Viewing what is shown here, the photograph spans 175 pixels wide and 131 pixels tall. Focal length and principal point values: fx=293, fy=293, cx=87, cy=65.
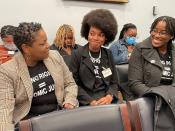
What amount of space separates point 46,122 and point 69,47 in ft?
8.97

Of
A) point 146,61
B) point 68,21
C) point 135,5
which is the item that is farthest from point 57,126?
point 135,5

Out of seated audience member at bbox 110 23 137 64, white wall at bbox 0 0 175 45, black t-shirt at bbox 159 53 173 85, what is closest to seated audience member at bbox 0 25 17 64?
white wall at bbox 0 0 175 45

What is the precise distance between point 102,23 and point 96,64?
1.03 ft

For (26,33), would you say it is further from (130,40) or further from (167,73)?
(130,40)

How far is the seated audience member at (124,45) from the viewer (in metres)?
3.83

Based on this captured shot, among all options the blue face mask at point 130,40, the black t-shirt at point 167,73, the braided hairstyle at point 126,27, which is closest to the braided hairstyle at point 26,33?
the black t-shirt at point 167,73

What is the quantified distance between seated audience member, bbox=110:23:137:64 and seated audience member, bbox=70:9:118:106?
140cm

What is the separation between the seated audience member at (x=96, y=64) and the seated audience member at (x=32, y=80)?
159 millimetres

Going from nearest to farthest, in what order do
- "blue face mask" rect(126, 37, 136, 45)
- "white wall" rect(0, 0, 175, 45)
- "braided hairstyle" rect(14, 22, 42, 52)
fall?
"braided hairstyle" rect(14, 22, 42, 52), "white wall" rect(0, 0, 175, 45), "blue face mask" rect(126, 37, 136, 45)

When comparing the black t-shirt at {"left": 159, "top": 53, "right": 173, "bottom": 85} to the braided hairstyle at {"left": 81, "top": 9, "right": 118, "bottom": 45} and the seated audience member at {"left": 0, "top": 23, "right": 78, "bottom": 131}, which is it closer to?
the braided hairstyle at {"left": 81, "top": 9, "right": 118, "bottom": 45}

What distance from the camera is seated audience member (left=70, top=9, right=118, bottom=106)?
220 centimetres

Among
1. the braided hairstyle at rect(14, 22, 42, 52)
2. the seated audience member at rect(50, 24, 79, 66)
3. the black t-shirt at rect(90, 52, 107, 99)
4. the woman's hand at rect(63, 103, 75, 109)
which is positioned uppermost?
the braided hairstyle at rect(14, 22, 42, 52)

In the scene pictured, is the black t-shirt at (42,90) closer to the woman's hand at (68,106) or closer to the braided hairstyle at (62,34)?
the woman's hand at (68,106)

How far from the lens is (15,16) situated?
150 inches
